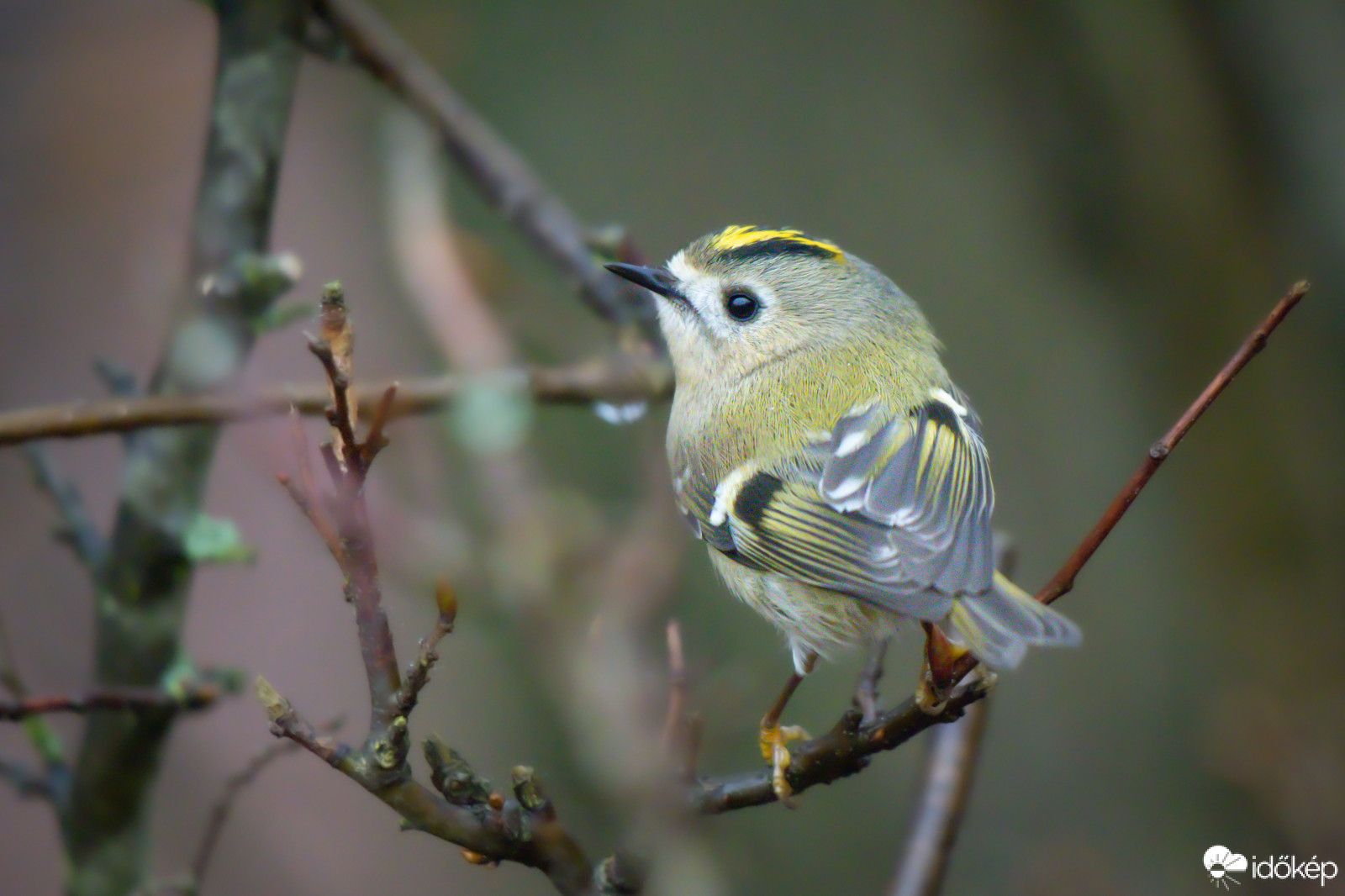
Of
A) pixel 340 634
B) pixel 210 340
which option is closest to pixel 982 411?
pixel 340 634

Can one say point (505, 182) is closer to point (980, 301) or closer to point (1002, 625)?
point (1002, 625)

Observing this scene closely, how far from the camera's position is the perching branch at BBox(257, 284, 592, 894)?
553 millimetres

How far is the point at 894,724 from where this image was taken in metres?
0.74

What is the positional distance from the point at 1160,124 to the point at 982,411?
0.77 meters

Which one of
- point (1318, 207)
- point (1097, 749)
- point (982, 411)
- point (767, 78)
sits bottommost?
point (1097, 749)

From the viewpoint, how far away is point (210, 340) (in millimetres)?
1138

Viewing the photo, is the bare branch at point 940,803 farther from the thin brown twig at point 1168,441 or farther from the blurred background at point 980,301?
the blurred background at point 980,301

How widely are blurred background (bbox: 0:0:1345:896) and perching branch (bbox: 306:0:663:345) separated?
0.54 meters

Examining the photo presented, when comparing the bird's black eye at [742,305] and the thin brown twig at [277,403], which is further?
the bird's black eye at [742,305]

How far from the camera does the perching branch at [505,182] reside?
1.48 metres

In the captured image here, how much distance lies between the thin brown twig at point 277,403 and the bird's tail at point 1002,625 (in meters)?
0.42

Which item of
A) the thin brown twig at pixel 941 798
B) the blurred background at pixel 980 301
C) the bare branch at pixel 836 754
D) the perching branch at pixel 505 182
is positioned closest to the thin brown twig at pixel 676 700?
the bare branch at pixel 836 754

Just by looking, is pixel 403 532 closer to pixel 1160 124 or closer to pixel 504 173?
pixel 504 173

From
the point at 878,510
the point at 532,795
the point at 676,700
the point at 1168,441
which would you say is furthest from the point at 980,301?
the point at 532,795
